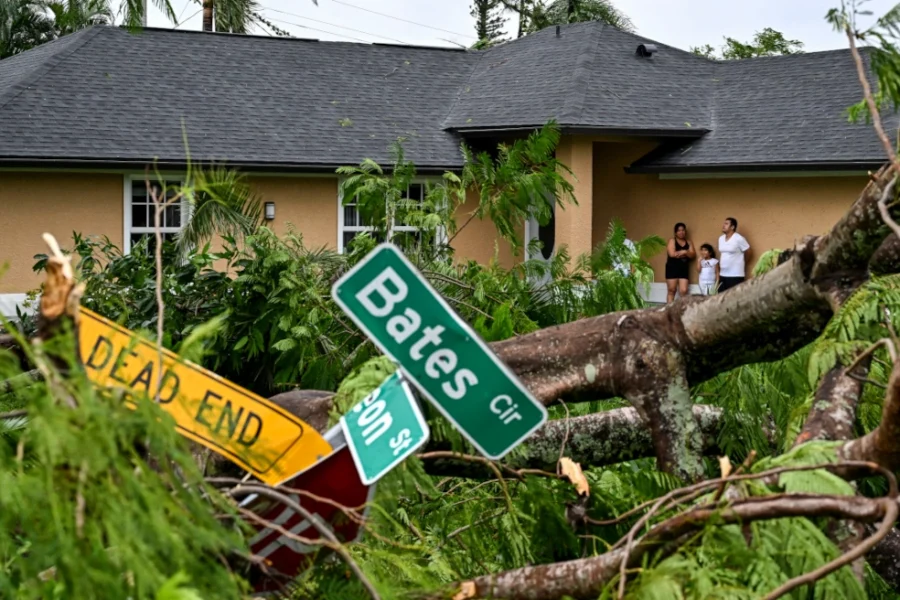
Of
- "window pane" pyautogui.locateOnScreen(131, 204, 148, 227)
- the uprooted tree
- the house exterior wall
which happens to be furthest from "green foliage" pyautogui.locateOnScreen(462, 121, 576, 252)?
"window pane" pyautogui.locateOnScreen(131, 204, 148, 227)

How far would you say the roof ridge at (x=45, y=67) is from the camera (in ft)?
57.8

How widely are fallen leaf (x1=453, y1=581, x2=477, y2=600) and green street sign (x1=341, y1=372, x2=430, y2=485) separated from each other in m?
0.41

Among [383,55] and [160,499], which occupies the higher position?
[383,55]

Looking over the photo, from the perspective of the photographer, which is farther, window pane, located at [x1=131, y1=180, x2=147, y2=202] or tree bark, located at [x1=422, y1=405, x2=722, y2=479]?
window pane, located at [x1=131, y1=180, x2=147, y2=202]

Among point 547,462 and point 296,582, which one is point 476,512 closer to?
point 547,462

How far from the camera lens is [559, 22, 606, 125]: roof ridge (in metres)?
18.5


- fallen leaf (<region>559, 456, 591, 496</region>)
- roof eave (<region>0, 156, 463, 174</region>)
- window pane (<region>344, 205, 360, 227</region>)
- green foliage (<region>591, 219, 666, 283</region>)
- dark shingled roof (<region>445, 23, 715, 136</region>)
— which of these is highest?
dark shingled roof (<region>445, 23, 715, 136</region>)

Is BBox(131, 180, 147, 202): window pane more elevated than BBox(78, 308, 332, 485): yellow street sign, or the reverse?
BBox(131, 180, 147, 202): window pane

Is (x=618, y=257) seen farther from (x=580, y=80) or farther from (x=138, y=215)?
(x=580, y=80)

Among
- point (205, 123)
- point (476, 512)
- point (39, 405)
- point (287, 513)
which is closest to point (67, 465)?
point (39, 405)

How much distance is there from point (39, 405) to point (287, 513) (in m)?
0.79

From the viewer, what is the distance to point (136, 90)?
61.6 ft

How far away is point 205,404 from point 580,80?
729 inches

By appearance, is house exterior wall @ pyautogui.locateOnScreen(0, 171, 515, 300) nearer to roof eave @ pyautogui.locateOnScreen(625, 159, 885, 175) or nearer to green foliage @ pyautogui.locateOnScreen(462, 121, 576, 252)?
roof eave @ pyautogui.locateOnScreen(625, 159, 885, 175)
